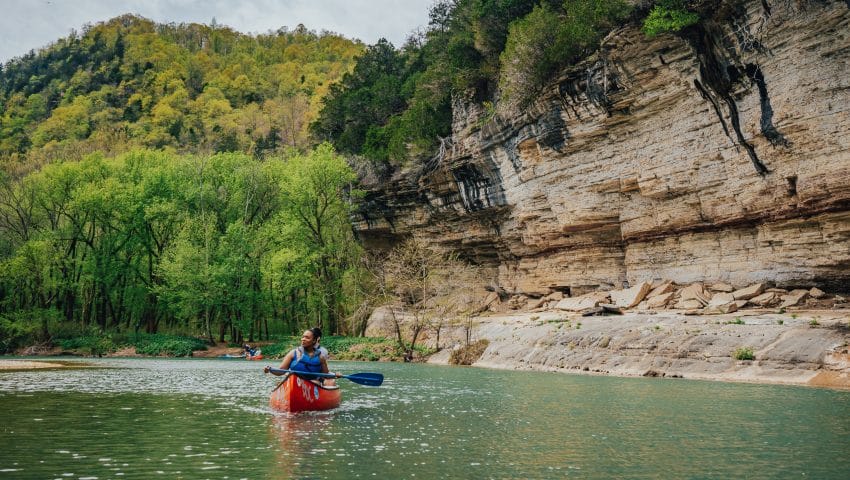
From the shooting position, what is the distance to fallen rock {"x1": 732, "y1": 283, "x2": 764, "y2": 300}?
81.3 feet

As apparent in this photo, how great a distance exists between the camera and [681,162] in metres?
28.6

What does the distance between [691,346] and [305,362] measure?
537 inches

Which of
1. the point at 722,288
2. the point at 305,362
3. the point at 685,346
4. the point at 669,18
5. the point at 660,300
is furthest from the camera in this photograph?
the point at 660,300

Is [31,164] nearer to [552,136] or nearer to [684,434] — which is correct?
[552,136]

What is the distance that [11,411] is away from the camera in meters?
13.0

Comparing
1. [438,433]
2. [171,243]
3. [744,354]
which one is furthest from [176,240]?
[438,433]

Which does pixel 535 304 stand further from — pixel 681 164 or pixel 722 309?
pixel 722 309

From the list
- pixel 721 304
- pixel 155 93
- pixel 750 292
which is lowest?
pixel 721 304

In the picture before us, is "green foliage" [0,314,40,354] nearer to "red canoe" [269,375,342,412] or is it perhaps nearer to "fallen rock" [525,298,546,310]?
"fallen rock" [525,298,546,310]

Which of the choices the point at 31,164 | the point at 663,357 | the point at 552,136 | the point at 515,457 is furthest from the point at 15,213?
the point at 515,457

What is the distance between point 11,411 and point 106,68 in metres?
94.4

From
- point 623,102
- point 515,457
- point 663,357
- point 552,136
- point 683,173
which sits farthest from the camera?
point 552,136

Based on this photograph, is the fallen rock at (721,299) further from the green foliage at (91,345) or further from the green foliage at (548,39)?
the green foliage at (91,345)

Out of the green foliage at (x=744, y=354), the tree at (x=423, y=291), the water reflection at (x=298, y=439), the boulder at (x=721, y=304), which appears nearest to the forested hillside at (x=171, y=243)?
the tree at (x=423, y=291)
